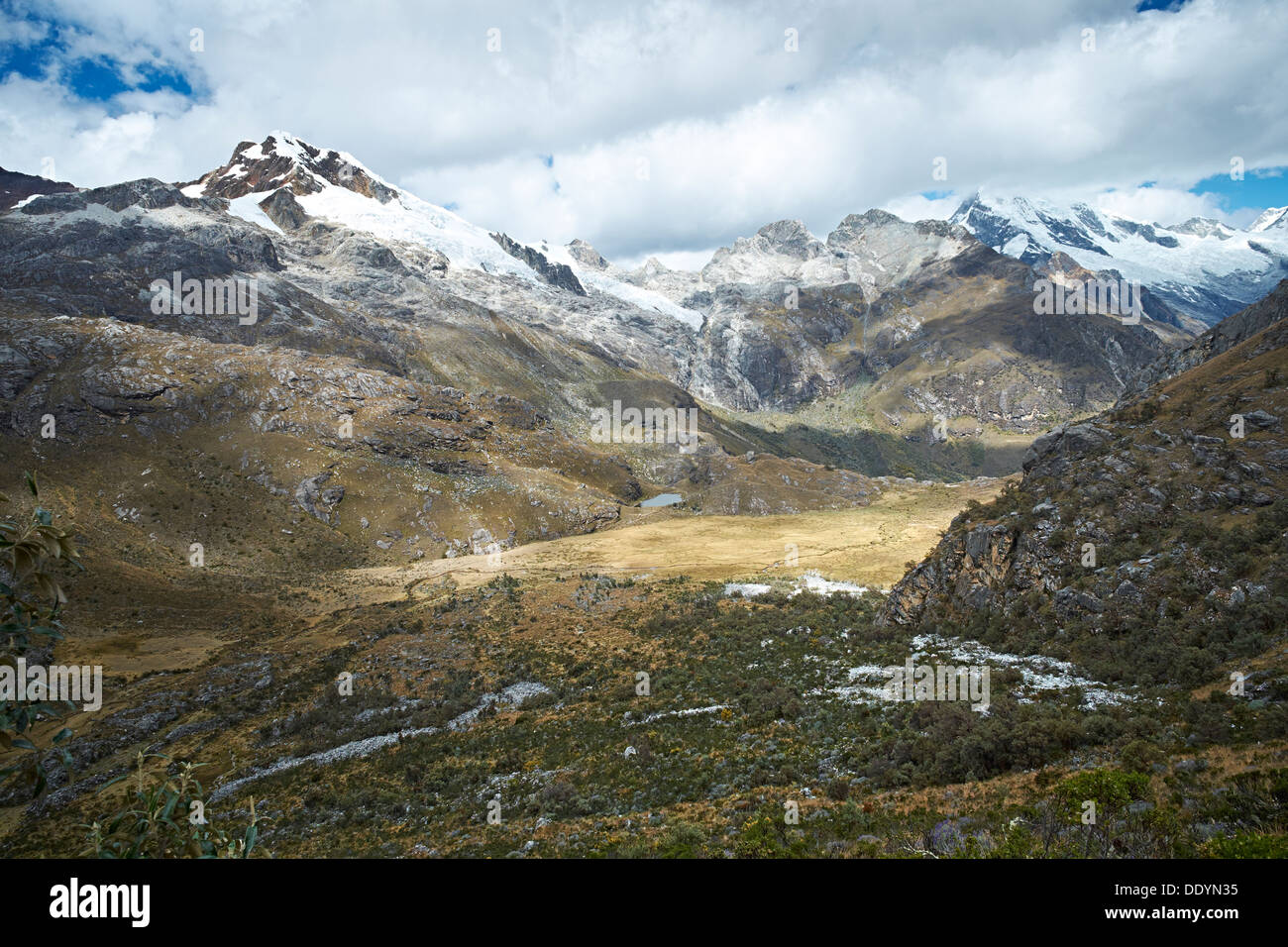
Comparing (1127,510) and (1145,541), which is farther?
(1127,510)

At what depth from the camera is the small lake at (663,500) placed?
138 m

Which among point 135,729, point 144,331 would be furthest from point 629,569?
point 144,331

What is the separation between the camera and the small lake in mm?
137875

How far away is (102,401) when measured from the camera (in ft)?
294

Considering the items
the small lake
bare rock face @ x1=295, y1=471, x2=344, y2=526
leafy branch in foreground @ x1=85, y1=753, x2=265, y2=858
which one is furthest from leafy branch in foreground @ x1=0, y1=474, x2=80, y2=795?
the small lake

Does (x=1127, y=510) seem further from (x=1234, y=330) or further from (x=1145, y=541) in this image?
(x=1234, y=330)

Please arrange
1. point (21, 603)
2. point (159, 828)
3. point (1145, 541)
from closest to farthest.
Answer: point (21, 603), point (159, 828), point (1145, 541)

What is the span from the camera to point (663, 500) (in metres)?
141

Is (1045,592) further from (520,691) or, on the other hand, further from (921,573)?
(520,691)

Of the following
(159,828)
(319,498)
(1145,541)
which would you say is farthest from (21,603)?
(319,498)

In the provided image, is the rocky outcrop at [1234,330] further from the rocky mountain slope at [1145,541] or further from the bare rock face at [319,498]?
the bare rock face at [319,498]

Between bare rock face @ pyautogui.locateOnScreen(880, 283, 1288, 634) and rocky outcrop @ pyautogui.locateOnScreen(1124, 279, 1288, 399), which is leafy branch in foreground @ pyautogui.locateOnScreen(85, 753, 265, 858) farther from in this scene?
rocky outcrop @ pyautogui.locateOnScreen(1124, 279, 1288, 399)

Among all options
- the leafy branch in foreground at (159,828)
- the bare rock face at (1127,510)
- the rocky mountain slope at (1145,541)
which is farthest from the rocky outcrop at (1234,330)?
the leafy branch in foreground at (159,828)
